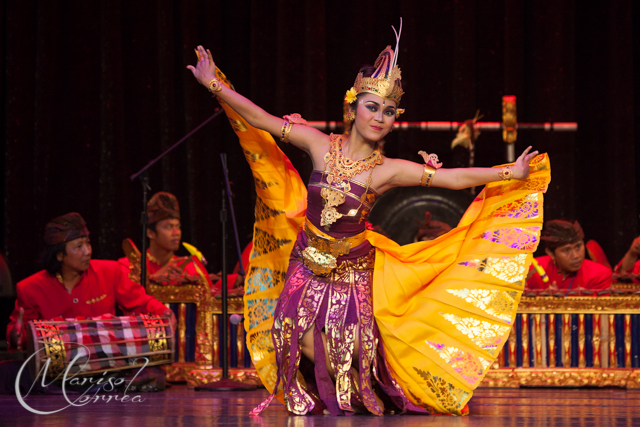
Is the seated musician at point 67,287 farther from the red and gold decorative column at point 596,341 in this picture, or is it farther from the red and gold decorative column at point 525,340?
the red and gold decorative column at point 596,341

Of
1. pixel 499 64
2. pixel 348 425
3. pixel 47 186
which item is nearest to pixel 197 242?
pixel 47 186

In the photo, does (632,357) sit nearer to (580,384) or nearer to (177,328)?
(580,384)

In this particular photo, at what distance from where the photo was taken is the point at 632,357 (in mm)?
4344

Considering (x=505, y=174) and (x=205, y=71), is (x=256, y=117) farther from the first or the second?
(x=505, y=174)

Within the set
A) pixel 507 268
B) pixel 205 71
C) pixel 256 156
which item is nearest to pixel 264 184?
pixel 256 156

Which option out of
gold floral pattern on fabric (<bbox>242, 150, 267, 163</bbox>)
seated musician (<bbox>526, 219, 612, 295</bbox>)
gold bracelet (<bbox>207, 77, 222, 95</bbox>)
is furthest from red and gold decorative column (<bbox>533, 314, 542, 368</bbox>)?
gold bracelet (<bbox>207, 77, 222, 95</bbox>)

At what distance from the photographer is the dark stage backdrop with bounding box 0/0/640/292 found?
567cm

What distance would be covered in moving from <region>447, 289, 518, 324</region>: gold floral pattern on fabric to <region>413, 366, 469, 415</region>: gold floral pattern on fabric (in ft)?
1.01

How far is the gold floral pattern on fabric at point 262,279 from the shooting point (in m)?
3.38

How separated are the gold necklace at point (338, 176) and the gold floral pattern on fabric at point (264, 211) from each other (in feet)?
1.17

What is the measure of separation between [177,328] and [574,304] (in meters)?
2.18

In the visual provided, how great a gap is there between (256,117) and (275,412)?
1127 millimetres
